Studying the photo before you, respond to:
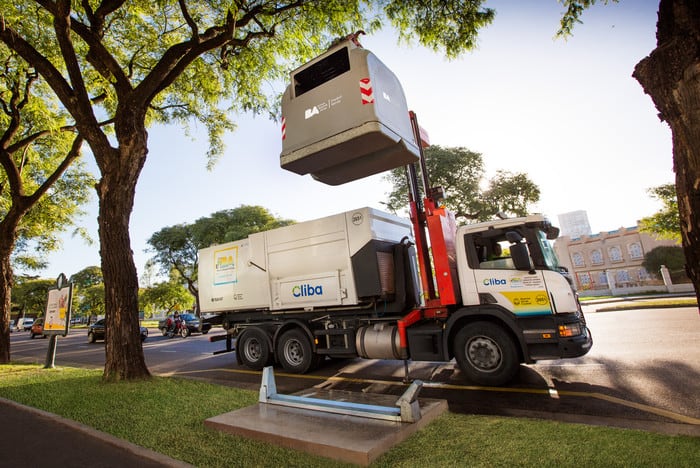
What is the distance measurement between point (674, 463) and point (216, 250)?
9409 mm

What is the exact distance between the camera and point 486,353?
19.3 feet

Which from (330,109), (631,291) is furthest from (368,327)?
(631,291)

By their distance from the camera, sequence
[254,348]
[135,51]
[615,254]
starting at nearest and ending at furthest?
[254,348]
[135,51]
[615,254]

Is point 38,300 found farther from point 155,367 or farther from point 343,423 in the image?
point 343,423

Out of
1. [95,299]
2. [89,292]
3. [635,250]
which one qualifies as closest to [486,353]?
[635,250]

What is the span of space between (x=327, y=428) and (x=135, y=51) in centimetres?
1190

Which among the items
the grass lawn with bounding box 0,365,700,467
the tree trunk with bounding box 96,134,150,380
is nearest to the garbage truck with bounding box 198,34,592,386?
the grass lawn with bounding box 0,365,700,467

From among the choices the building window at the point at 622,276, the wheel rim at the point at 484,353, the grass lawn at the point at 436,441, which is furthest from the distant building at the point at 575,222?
the grass lawn at the point at 436,441

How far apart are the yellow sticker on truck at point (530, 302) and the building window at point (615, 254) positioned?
208 ft

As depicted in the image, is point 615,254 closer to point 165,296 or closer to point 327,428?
point 327,428

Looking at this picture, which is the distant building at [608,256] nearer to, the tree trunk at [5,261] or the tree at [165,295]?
the tree at [165,295]

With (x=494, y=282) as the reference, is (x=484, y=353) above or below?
below

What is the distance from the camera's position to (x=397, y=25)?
742 centimetres

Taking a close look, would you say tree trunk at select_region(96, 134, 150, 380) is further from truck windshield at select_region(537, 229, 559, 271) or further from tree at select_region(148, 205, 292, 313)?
tree at select_region(148, 205, 292, 313)
